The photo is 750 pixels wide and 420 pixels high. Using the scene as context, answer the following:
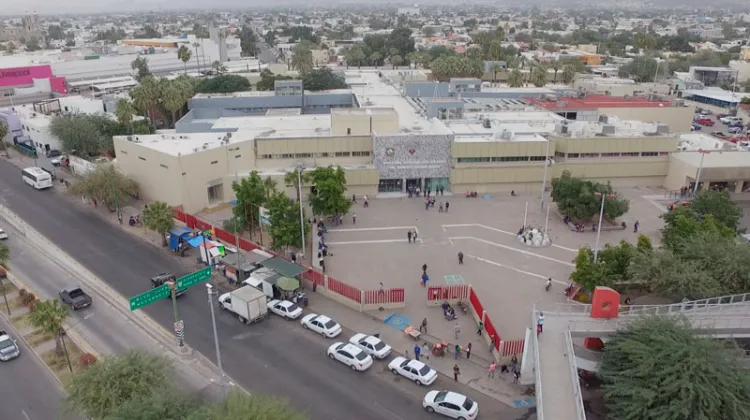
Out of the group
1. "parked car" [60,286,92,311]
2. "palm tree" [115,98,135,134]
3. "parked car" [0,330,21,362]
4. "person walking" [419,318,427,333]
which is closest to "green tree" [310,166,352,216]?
"person walking" [419,318,427,333]

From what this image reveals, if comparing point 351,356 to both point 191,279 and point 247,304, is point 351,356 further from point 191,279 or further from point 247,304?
point 191,279

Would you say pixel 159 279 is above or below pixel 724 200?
below

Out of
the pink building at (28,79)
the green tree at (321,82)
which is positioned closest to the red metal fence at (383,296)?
the green tree at (321,82)

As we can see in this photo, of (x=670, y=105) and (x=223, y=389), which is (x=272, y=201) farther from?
(x=670, y=105)

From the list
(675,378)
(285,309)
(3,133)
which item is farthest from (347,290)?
(3,133)

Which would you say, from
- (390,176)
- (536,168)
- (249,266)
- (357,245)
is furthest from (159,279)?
(536,168)

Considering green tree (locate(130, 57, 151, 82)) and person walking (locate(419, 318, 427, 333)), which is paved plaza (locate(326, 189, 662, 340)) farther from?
green tree (locate(130, 57, 151, 82))
